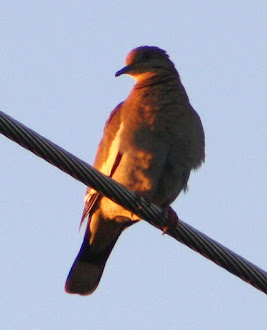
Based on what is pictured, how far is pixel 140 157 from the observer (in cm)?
610

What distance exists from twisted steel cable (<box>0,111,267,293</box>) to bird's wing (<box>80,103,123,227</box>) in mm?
1657

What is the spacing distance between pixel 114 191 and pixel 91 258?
2510 millimetres

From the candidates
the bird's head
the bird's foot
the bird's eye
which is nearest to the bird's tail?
the bird's foot

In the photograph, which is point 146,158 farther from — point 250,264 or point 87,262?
point 250,264

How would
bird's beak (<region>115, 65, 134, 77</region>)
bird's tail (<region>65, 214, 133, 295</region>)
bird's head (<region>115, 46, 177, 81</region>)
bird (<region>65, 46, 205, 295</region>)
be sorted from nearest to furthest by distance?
1. bird (<region>65, 46, 205, 295</region>)
2. bird's tail (<region>65, 214, 133, 295</region>)
3. bird's head (<region>115, 46, 177, 81</region>)
4. bird's beak (<region>115, 65, 134, 77</region>)

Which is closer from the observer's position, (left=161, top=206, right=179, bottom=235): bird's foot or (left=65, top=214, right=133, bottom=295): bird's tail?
(left=161, top=206, right=179, bottom=235): bird's foot

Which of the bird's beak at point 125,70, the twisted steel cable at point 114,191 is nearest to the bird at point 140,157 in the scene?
the bird's beak at point 125,70

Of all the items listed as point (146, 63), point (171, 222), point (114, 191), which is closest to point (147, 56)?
point (146, 63)

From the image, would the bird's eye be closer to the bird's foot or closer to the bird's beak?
the bird's beak

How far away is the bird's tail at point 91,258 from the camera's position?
662 cm

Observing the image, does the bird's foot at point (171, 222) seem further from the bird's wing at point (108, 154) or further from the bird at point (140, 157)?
the bird's wing at point (108, 154)

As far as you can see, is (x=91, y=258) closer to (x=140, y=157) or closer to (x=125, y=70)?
(x=140, y=157)

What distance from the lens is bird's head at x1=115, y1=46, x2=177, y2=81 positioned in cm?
728

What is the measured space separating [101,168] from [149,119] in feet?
1.94
